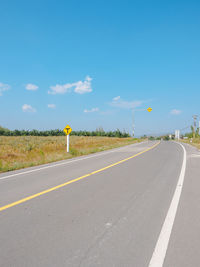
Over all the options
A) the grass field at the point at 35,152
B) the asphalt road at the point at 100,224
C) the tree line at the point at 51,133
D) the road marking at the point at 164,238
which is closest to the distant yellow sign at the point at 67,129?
the grass field at the point at 35,152

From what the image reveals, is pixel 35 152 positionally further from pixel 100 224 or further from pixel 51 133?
pixel 51 133

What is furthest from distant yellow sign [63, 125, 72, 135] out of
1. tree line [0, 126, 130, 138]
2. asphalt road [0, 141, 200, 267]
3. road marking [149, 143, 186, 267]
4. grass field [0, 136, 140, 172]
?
tree line [0, 126, 130, 138]

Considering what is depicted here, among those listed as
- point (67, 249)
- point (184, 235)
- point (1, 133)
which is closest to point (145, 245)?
point (184, 235)

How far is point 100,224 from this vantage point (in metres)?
4.12

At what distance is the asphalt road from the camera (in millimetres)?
3055

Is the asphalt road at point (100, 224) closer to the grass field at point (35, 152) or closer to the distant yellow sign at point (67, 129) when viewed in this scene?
the grass field at point (35, 152)

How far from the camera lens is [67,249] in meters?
3.23

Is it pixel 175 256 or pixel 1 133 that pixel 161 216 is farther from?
pixel 1 133

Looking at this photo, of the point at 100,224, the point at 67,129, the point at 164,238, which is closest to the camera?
the point at 164,238

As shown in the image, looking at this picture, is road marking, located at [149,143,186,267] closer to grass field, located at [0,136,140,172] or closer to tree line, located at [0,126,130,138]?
grass field, located at [0,136,140,172]

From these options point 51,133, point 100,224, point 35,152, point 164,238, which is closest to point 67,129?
point 35,152

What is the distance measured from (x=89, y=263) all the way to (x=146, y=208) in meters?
2.46

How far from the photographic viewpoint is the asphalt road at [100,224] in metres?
3.06

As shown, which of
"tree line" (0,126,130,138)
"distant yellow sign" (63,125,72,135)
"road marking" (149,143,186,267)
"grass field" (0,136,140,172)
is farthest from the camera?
"tree line" (0,126,130,138)
